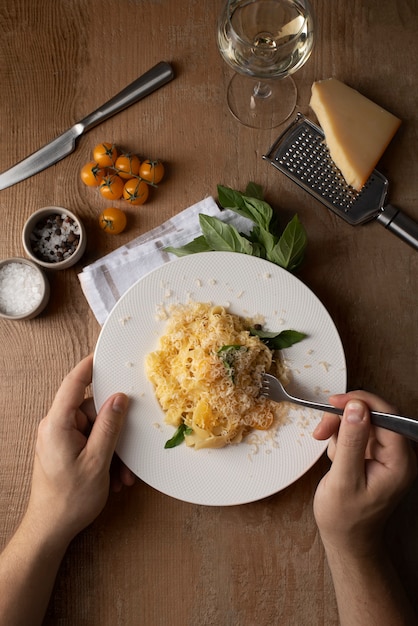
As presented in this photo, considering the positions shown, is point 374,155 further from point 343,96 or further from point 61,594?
point 61,594

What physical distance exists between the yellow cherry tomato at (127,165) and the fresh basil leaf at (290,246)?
526 mm

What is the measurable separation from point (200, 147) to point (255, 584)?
1.41m

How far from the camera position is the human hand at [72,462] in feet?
5.20

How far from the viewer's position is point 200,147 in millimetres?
1928

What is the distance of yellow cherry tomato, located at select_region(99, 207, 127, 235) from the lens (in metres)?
1.82

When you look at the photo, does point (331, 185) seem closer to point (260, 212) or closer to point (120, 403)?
point (260, 212)

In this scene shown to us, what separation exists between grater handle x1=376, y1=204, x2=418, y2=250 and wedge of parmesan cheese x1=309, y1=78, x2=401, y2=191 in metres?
0.12

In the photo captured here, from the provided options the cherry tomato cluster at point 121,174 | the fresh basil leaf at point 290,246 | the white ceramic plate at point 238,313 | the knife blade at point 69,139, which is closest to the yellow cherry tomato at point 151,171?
the cherry tomato cluster at point 121,174

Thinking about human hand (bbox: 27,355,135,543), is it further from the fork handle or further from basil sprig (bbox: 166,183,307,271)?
the fork handle

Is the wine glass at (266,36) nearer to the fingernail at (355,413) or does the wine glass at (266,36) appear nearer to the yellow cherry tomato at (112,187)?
the yellow cherry tomato at (112,187)

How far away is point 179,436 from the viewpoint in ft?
5.30

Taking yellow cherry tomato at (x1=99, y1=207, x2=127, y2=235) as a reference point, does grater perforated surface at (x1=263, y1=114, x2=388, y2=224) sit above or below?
above

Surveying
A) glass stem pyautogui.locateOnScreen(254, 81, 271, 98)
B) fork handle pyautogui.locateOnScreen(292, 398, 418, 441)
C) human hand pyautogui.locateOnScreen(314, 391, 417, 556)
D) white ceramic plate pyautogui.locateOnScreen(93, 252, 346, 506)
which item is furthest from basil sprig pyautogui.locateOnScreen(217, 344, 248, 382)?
glass stem pyautogui.locateOnScreen(254, 81, 271, 98)

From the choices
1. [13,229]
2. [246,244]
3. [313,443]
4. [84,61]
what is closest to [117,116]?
[84,61]
